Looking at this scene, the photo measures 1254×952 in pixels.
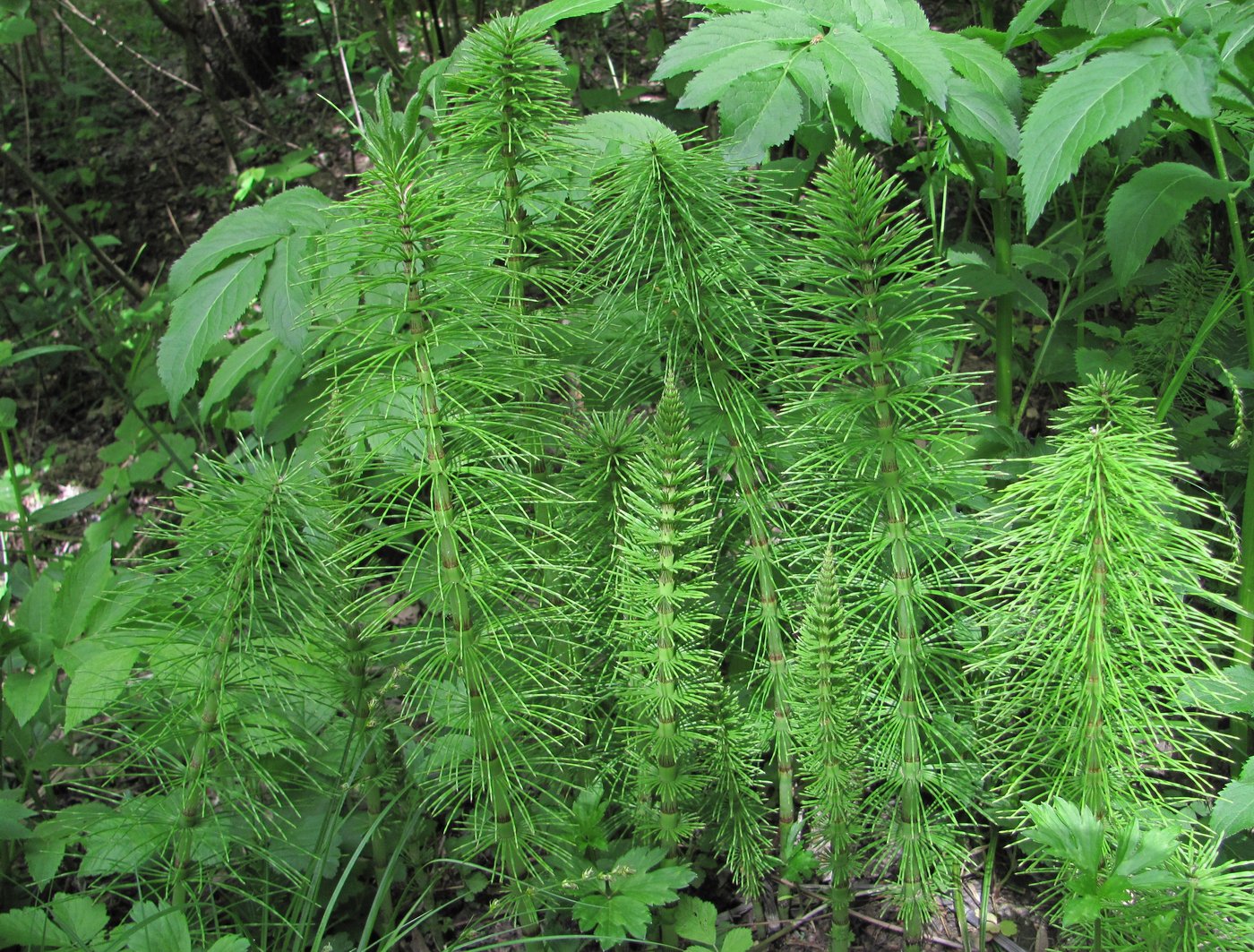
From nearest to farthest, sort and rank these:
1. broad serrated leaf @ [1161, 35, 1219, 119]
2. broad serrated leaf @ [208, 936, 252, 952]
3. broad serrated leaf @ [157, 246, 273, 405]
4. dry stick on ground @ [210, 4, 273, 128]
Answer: broad serrated leaf @ [1161, 35, 1219, 119], broad serrated leaf @ [208, 936, 252, 952], broad serrated leaf @ [157, 246, 273, 405], dry stick on ground @ [210, 4, 273, 128]

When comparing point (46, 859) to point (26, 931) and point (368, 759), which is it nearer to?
point (26, 931)

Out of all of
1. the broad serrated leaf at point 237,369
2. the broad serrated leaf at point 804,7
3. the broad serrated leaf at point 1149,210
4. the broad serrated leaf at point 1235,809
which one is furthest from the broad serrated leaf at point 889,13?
the broad serrated leaf at point 237,369

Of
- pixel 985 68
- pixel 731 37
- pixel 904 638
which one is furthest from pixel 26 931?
pixel 985 68

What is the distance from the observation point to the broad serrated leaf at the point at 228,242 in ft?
6.30

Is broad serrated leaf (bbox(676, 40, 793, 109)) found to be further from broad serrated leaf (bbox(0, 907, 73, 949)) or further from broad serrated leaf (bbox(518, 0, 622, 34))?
broad serrated leaf (bbox(0, 907, 73, 949))

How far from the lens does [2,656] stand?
6.26 feet

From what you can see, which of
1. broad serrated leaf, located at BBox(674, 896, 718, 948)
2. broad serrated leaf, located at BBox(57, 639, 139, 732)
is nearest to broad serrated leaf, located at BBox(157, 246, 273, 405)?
broad serrated leaf, located at BBox(57, 639, 139, 732)

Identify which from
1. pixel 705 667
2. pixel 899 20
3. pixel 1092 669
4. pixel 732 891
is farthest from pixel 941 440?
pixel 732 891

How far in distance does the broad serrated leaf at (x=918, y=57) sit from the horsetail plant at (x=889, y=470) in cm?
16

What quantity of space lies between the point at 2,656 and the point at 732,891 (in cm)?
154

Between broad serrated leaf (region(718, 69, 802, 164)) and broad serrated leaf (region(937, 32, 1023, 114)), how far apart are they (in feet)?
1.07

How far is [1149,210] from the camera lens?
5.12 ft

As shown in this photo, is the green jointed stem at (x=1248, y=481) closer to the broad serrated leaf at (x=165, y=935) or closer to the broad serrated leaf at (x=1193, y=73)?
the broad serrated leaf at (x=1193, y=73)

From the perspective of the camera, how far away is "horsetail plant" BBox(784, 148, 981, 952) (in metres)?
1.40
